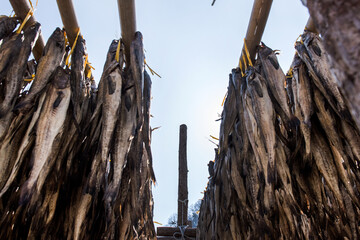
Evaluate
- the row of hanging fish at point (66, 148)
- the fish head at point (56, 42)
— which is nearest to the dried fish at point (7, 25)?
the row of hanging fish at point (66, 148)

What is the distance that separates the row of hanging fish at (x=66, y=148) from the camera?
46.7 inches

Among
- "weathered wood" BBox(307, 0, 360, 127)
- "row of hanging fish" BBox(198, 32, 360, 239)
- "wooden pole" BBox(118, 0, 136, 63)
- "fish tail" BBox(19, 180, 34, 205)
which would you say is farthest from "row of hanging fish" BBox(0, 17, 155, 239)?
"weathered wood" BBox(307, 0, 360, 127)

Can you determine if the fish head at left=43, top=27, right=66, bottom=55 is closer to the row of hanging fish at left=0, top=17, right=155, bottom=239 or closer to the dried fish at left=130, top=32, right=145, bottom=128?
the row of hanging fish at left=0, top=17, right=155, bottom=239

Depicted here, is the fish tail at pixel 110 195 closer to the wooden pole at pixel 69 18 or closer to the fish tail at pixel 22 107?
the fish tail at pixel 22 107

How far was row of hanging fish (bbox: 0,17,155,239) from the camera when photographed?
3.89 feet

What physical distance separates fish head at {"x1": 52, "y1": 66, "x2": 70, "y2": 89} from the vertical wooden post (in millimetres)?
1840

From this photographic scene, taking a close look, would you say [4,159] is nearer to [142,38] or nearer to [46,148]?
[46,148]

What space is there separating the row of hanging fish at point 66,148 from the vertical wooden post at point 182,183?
46.2 inches

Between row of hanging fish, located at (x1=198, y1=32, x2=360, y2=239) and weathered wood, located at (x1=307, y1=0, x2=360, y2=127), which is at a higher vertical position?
row of hanging fish, located at (x1=198, y1=32, x2=360, y2=239)

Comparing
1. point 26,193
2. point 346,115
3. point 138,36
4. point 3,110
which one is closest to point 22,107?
point 3,110

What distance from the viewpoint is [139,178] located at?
1435 mm

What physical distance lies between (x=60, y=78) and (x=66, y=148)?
357mm

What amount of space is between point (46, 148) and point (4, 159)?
0.20 m

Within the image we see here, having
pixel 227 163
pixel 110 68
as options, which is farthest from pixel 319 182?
pixel 110 68
